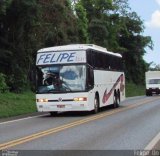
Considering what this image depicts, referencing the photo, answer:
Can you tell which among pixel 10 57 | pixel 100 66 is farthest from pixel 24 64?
pixel 100 66

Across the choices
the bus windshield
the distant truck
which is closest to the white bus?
the bus windshield

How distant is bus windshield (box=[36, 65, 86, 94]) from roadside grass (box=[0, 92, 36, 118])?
2.77 metres

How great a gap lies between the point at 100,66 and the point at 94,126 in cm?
891

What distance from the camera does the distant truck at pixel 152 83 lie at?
57.4 meters

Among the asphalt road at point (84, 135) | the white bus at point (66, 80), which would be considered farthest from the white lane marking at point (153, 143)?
the white bus at point (66, 80)

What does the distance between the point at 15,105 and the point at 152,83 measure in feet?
99.3

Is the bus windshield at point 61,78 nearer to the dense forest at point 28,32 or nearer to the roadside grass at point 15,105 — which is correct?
the dense forest at point 28,32

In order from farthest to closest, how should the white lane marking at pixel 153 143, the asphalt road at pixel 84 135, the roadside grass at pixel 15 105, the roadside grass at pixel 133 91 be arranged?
1. the roadside grass at pixel 133 91
2. the roadside grass at pixel 15 105
3. the asphalt road at pixel 84 135
4. the white lane marking at pixel 153 143

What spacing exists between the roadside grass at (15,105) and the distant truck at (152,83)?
24.1m

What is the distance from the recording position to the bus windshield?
78.7 ft

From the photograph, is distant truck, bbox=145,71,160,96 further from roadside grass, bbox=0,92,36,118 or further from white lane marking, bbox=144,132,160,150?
white lane marking, bbox=144,132,160,150

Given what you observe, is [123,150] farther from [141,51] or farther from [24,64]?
[141,51]

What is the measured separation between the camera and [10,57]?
3925 centimetres

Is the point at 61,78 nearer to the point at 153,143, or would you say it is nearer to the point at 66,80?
the point at 66,80
